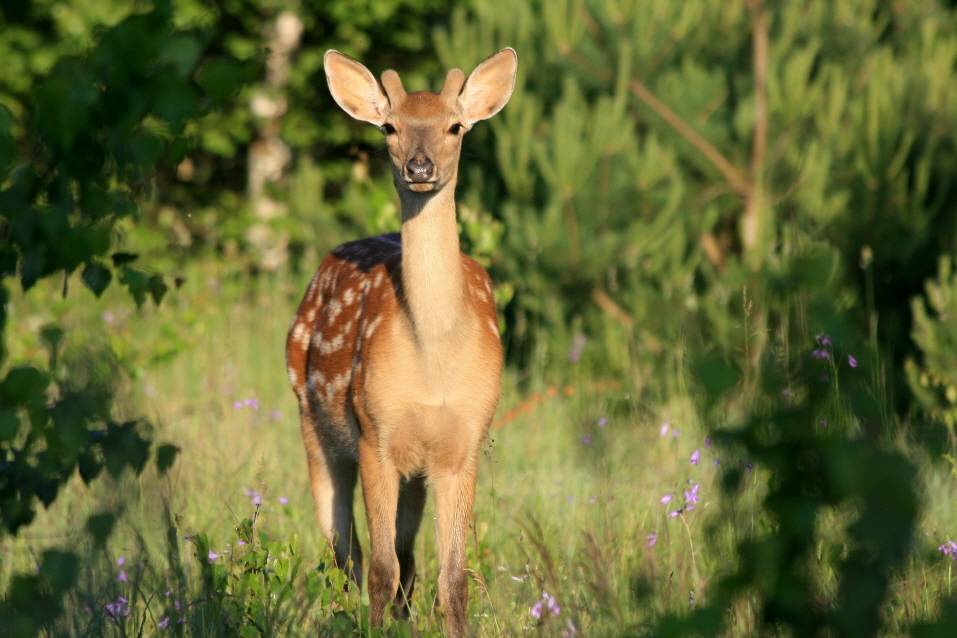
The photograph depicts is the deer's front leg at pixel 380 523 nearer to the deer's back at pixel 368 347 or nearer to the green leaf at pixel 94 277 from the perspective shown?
the deer's back at pixel 368 347

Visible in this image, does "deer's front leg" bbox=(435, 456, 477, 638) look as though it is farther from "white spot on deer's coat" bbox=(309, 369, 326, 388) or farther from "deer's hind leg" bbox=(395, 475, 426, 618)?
"white spot on deer's coat" bbox=(309, 369, 326, 388)

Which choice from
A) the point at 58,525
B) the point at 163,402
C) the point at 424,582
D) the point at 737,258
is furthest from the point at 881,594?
the point at 737,258

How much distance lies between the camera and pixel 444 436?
12.7ft

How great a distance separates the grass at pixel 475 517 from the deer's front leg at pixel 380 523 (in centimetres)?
16

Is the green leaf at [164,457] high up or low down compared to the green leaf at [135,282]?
down

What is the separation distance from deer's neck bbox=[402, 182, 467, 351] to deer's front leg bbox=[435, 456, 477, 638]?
0.49 metres

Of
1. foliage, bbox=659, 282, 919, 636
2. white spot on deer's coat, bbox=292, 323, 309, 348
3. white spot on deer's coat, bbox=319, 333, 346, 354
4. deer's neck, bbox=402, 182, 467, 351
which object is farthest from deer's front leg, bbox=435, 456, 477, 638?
foliage, bbox=659, 282, 919, 636

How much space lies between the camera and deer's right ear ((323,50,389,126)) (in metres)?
4.35

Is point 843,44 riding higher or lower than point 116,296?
higher

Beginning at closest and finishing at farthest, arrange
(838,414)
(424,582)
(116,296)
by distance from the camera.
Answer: (838,414) → (424,582) → (116,296)

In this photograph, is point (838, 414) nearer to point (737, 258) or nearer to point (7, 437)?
point (7, 437)

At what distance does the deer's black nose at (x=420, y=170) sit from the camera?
374 centimetres

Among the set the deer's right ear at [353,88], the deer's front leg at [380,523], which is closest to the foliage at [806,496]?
the deer's front leg at [380,523]

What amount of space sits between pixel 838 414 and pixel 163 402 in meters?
5.26
